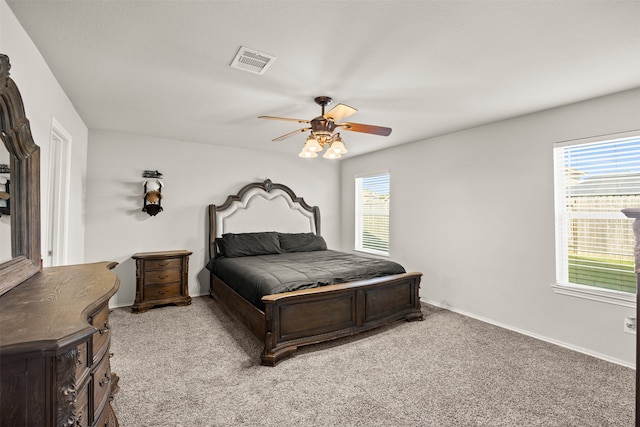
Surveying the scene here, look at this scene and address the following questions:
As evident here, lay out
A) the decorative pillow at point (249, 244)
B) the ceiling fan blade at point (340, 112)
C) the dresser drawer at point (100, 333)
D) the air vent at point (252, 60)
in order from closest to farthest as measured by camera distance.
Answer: the dresser drawer at point (100, 333) → the air vent at point (252, 60) → the ceiling fan blade at point (340, 112) → the decorative pillow at point (249, 244)

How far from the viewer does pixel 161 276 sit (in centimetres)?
399

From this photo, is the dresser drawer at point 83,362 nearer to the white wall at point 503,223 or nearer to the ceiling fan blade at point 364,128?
the ceiling fan blade at point 364,128

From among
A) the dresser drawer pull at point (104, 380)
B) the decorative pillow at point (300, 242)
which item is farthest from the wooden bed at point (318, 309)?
the dresser drawer pull at point (104, 380)

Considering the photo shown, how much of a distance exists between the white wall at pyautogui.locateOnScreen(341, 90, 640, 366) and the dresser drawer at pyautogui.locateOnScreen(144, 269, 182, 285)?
10.8 feet

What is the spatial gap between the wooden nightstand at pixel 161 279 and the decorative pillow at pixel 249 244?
56 cm

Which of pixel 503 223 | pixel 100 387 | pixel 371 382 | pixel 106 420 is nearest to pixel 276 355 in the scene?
pixel 371 382

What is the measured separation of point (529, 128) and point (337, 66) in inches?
92.9

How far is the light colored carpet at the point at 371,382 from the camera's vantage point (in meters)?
1.90

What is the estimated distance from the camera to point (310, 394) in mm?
2131

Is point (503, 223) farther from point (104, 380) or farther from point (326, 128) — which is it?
point (104, 380)

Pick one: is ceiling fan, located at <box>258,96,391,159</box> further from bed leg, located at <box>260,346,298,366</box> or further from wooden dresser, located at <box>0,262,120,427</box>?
wooden dresser, located at <box>0,262,120,427</box>

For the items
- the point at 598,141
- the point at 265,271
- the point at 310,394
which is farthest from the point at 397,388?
the point at 598,141

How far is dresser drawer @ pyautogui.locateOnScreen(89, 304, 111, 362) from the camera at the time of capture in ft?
4.01

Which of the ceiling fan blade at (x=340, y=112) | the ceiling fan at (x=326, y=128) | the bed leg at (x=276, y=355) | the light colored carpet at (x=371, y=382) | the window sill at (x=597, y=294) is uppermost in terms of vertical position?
the ceiling fan blade at (x=340, y=112)
